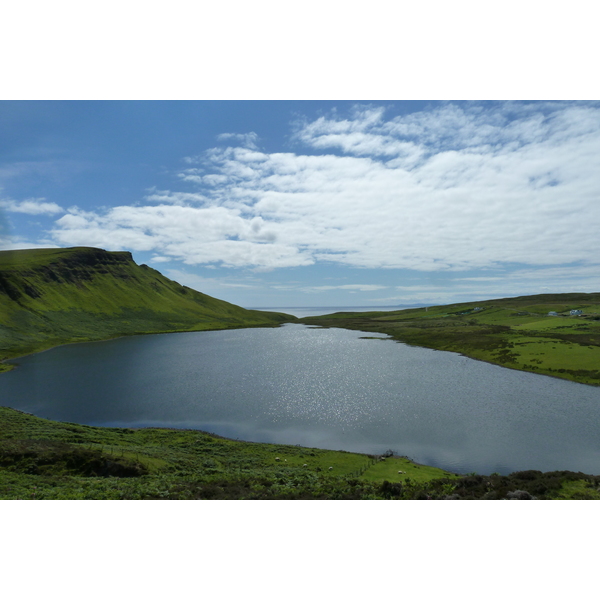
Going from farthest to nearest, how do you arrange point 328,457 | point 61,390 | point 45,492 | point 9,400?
point 61,390
point 9,400
point 328,457
point 45,492

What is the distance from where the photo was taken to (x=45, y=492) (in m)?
20.6

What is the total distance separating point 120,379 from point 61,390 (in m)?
12.0

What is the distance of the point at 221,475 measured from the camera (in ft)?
93.4

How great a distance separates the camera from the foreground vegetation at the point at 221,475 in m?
22.7

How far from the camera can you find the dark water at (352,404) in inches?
1561

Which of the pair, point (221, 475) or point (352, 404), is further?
point (352, 404)

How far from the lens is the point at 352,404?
56938 millimetres

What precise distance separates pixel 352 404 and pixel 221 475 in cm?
3314

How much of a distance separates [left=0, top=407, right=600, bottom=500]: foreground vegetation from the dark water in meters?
6.89

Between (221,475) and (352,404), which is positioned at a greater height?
(352,404)

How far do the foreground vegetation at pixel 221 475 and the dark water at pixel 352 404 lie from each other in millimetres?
6893

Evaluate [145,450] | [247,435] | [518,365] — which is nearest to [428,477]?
[247,435]

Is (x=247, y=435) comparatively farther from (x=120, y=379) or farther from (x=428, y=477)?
(x=120, y=379)

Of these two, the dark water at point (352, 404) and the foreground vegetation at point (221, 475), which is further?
the dark water at point (352, 404)
